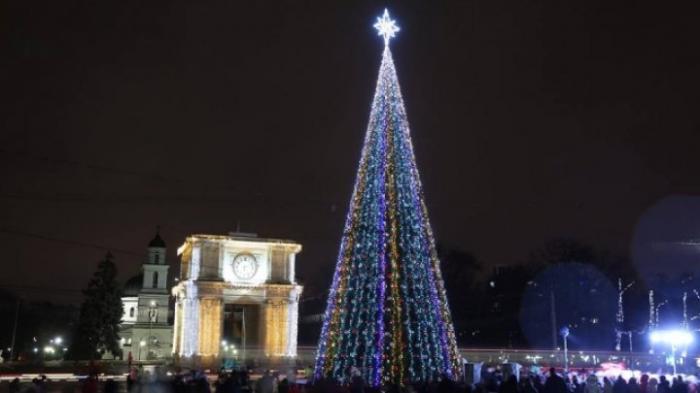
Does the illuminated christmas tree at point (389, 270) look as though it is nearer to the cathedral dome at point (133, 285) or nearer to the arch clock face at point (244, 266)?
the arch clock face at point (244, 266)

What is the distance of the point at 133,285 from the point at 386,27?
79870 mm

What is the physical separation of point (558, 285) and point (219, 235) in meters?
31.3

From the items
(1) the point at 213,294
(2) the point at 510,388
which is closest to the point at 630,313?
(1) the point at 213,294

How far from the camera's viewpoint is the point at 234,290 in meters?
71.9

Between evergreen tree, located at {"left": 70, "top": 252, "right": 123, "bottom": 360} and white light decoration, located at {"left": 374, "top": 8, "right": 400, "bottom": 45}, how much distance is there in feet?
180

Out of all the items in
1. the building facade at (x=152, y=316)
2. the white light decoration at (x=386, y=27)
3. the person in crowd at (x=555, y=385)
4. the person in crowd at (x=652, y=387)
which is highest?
the white light decoration at (x=386, y=27)

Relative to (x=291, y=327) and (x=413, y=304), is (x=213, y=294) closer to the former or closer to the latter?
(x=291, y=327)

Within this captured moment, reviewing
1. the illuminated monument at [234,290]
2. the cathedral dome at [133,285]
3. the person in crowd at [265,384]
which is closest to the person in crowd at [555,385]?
the person in crowd at [265,384]

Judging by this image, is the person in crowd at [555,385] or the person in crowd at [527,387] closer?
the person in crowd at [555,385]

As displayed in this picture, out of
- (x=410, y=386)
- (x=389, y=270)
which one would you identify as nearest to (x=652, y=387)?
(x=410, y=386)

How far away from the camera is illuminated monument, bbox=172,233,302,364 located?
2753 inches

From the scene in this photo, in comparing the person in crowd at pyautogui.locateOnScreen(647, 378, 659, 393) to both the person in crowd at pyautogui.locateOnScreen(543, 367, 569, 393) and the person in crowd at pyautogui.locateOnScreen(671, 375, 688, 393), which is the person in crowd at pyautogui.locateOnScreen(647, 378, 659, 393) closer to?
the person in crowd at pyautogui.locateOnScreen(671, 375, 688, 393)

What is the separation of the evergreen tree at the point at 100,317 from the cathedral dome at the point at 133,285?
18.5 metres

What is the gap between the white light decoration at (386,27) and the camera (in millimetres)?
26328
